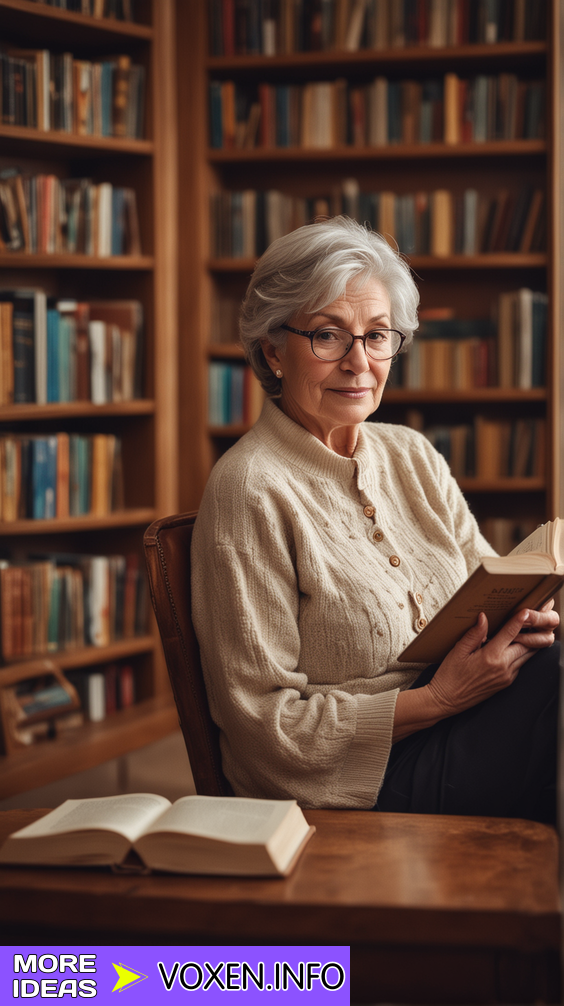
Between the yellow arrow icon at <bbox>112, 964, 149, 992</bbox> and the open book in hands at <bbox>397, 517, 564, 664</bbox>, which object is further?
the open book in hands at <bbox>397, 517, 564, 664</bbox>

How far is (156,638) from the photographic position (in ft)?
9.45

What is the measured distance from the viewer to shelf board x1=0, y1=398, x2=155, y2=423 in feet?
8.15

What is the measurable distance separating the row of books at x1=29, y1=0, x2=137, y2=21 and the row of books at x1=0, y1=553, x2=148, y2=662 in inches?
64.1

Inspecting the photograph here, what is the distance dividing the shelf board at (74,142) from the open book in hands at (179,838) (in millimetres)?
2083

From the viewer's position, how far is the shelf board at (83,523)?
2541mm

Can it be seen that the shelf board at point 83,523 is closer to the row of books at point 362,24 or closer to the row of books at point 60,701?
the row of books at point 60,701

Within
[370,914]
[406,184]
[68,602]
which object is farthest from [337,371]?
[406,184]

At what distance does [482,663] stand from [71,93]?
219 cm

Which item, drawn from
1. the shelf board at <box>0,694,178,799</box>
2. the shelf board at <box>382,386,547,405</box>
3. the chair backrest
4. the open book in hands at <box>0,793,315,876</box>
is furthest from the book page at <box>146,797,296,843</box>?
the shelf board at <box>382,386,547,405</box>

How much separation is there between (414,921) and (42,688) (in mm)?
1916

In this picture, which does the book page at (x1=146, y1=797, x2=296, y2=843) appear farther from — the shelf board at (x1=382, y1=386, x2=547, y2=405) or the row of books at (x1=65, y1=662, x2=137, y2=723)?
the shelf board at (x1=382, y1=386, x2=547, y2=405)

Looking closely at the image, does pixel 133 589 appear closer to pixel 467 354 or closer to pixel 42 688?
pixel 42 688

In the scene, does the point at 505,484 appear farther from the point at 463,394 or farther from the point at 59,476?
the point at 59,476

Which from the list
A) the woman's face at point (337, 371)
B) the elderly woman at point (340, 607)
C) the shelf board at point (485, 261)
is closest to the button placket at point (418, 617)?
the elderly woman at point (340, 607)
